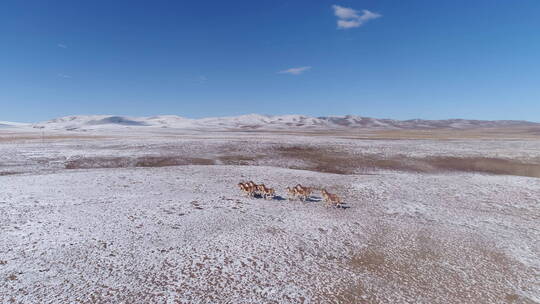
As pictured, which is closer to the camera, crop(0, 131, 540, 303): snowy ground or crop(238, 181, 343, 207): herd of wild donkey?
crop(0, 131, 540, 303): snowy ground

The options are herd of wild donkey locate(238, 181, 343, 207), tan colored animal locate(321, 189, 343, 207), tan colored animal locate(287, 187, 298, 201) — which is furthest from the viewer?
tan colored animal locate(287, 187, 298, 201)

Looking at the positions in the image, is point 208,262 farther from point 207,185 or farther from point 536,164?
point 536,164

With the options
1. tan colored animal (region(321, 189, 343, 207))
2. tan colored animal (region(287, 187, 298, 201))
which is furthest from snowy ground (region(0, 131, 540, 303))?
tan colored animal (region(287, 187, 298, 201))

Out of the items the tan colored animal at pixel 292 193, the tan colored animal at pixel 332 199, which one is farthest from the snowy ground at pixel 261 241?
the tan colored animal at pixel 292 193

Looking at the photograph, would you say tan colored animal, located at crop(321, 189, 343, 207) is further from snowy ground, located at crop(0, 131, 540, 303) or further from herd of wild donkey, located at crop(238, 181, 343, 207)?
snowy ground, located at crop(0, 131, 540, 303)

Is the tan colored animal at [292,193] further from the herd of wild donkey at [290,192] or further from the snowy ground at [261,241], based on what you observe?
the snowy ground at [261,241]

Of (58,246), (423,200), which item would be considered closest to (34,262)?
(58,246)

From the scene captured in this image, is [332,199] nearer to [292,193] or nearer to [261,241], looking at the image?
[292,193]

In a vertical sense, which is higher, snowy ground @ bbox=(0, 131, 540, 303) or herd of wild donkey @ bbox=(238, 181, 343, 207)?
herd of wild donkey @ bbox=(238, 181, 343, 207)
